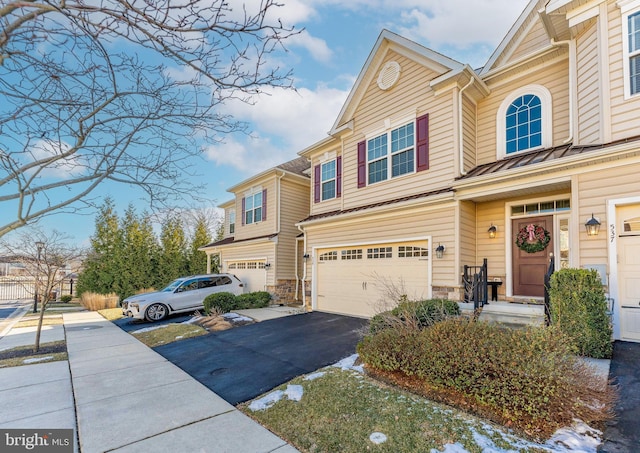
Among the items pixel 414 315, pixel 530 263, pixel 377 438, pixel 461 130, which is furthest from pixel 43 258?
pixel 530 263

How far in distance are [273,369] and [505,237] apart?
6.19 metres

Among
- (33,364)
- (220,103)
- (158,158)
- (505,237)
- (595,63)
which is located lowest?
(33,364)

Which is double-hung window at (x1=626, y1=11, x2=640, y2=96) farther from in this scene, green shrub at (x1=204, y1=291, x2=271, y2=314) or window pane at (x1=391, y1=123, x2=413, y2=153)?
green shrub at (x1=204, y1=291, x2=271, y2=314)

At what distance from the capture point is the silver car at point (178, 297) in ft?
38.0

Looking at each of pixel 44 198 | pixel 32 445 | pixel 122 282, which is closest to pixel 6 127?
pixel 44 198

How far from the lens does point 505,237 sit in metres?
8.05

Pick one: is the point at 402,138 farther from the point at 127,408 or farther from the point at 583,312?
the point at 127,408

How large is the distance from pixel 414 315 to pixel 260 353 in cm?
333

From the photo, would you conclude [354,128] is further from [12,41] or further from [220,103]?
[12,41]

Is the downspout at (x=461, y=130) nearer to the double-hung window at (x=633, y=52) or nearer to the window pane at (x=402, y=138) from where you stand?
the window pane at (x=402, y=138)

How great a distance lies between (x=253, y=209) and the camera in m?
16.4

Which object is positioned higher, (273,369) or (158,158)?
(158,158)

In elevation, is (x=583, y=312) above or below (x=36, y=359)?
above

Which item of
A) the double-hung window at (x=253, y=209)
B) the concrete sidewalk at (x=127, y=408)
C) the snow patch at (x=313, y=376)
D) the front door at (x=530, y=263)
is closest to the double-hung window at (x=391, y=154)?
the front door at (x=530, y=263)
